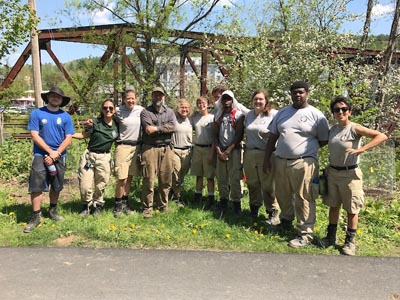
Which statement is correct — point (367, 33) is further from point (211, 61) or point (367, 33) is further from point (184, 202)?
point (184, 202)

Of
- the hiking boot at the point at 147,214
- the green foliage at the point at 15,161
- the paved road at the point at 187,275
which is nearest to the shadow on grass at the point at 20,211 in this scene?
the paved road at the point at 187,275

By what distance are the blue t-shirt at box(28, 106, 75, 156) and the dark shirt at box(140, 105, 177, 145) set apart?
3.63ft

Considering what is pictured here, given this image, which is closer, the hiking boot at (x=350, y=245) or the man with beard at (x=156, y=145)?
the hiking boot at (x=350, y=245)

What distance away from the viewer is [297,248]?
471 centimetres

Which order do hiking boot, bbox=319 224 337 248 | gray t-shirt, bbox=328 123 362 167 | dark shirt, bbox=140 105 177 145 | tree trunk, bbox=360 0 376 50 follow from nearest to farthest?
gray t-shirt, bbox=328 123 362 167, hiking boot, bbox=319 224 337 248, dark shirt, bbox=140 105 177 145, tree trunk, bbox=360 0 376 50

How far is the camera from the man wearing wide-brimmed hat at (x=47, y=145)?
17.1 feet

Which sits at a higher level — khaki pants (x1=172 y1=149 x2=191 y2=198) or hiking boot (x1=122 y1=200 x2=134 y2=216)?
khaki pants (x1=172 y1=149 x2=191 y2=198)

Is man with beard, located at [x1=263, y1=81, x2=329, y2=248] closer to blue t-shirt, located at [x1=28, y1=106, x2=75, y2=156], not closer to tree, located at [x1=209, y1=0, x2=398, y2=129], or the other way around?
blue t-shirt, located at [x1=28, y1=106, x2=75, y2=156]

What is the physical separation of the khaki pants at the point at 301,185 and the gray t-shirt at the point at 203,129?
1.40m

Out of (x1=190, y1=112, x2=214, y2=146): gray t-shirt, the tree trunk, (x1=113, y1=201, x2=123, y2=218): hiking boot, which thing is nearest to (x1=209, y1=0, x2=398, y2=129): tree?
the tree trunk

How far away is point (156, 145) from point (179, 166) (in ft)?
2.39

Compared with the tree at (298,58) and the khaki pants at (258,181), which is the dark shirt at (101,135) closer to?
the khaki pants at (258,181)

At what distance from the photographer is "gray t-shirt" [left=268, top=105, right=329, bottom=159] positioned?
4676 mm

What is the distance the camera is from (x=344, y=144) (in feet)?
14.7
